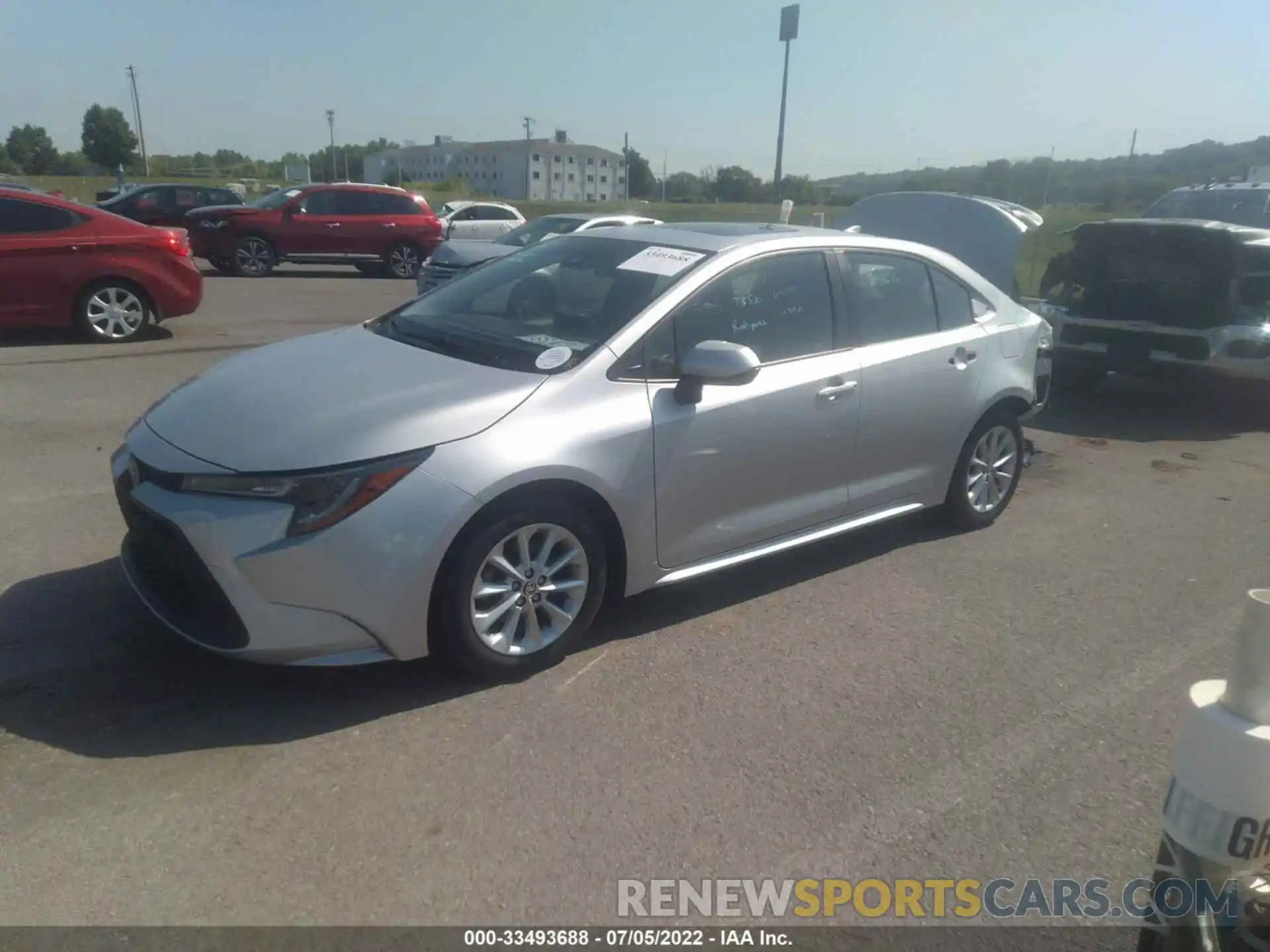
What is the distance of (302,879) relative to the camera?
2.81 meters

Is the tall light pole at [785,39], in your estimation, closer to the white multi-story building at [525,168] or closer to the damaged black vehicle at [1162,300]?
the damaged black vehicle at [1162,300]

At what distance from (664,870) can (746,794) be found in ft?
1.53

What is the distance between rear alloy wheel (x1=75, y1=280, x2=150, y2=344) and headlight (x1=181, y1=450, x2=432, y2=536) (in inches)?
313

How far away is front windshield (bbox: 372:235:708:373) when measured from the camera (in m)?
4.24

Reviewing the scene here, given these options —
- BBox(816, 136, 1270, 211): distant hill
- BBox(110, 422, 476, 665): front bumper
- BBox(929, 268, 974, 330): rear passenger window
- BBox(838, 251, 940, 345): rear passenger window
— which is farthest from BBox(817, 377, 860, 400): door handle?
BBox(816, 136, 1270, 211): distant hill

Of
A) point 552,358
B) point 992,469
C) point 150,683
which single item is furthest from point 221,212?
point 150,683

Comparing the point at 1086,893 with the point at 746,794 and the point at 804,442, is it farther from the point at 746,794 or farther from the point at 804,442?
the point at 804,442

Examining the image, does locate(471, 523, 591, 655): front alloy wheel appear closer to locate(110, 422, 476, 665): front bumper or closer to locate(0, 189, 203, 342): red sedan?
locate(110, 422, 476, 665): front bumper

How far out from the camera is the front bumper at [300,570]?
3410 millimetres

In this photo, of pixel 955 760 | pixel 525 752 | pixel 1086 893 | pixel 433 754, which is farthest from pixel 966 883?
pixel 433 754

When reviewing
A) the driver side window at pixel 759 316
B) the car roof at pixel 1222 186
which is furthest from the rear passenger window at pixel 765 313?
the car roof at pixel 1222 186

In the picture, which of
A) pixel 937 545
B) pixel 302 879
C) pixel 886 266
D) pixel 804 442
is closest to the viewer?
pixel 302 879

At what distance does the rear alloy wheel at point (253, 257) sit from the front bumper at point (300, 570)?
52.8 ft

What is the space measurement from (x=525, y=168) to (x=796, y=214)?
216 ft
